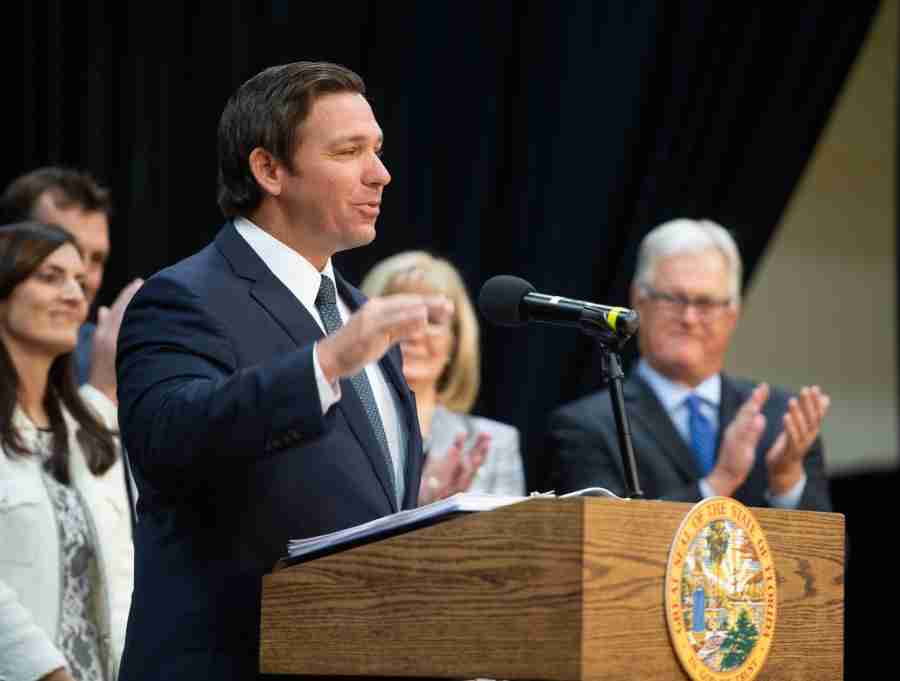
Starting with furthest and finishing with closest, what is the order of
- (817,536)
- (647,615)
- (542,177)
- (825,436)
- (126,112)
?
(825,436) → (542,177) → (126,112) → (817,536) → (647,615)

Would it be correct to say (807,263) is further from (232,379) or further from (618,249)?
(232,379)

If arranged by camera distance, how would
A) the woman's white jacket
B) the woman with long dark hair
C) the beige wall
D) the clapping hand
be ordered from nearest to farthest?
the woman's white jacket
the woman with long dark hair
the clapping hand
the beige wall

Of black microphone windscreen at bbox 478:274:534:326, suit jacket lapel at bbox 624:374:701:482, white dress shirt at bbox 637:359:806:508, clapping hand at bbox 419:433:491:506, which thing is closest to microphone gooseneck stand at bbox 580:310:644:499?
black microphone windscreen at bbox 478:274:534:326

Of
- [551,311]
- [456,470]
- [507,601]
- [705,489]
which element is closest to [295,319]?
[551,311]

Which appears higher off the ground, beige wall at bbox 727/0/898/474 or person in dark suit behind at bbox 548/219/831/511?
beige wall at bbox 727/0/898/474

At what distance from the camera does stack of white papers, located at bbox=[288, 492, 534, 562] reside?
1832mm

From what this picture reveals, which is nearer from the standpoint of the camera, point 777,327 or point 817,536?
point 817,536

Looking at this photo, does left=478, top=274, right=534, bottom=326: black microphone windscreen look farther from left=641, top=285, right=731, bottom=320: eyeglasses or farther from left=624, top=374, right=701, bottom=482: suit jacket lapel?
left=641, top=285, right=731, bottom=320: eyeglasses

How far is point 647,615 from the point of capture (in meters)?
1.76

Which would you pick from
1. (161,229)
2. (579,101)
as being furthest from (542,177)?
(161,229)

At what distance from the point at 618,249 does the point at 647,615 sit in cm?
296

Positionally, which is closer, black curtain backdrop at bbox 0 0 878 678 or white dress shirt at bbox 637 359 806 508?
white dress shirt at bbox 637 359 806 508

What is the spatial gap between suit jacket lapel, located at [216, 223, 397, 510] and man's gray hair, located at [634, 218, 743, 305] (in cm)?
190

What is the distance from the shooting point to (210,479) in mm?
1996
